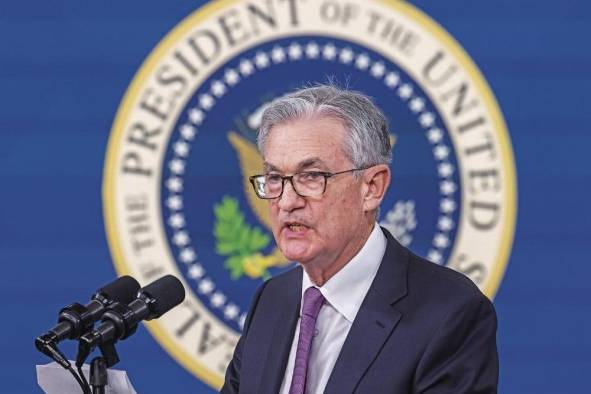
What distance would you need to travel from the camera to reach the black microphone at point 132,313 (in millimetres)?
1410

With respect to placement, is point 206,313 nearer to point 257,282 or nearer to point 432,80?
point 257,282

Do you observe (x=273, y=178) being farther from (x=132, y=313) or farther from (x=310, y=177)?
(x=132, y=313)

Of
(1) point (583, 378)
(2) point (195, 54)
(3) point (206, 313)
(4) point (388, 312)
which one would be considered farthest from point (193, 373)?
(4) point (388, 312)

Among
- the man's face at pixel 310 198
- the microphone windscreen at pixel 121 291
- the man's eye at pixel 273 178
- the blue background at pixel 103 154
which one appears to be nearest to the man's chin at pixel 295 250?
the man's face at pixel 310 198

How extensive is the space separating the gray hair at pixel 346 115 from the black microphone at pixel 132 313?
30cm

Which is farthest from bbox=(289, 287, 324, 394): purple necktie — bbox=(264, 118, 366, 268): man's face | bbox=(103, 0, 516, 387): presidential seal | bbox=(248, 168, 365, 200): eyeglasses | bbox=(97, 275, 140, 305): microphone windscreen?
bbox=(103, 0, 516, 387): presidential seal

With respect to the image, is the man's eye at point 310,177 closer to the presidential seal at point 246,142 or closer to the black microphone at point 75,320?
the black microphone at point 75,320

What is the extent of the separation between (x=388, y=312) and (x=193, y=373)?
3.97 feet

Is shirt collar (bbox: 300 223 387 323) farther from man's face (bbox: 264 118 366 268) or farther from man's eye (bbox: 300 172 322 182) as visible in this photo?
man's eye (bbox: 300 172 322 182)

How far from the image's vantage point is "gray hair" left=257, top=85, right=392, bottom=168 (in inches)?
65.2

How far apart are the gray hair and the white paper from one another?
1.50 ft

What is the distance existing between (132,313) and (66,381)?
0.15 meters

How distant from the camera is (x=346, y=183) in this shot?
→ 5.50 ft

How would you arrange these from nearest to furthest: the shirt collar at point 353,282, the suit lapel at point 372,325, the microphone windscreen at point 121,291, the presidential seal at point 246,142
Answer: the microphone windscreen at point 121,291 < the suit lapel at point 372,325 < the shirt collar at point 353,282 < the presidential seal at point 246,142
